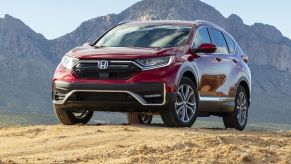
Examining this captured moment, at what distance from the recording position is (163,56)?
8750 millimetres

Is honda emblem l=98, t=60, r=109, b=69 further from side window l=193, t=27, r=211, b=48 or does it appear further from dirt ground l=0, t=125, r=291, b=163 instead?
side window l=193, t=27, r=211, b=48

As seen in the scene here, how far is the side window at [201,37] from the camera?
32.4 feet

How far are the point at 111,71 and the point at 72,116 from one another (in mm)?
1470

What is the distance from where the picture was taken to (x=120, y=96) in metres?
8.59

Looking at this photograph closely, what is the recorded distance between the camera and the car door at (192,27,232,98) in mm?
9703

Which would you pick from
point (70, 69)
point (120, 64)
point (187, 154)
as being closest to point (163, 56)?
point (120, 64)

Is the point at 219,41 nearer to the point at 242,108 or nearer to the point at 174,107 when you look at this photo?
the point at 242,108

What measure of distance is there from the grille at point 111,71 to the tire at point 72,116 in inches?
36.4

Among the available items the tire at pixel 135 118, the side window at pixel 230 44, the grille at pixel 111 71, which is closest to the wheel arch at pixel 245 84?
the side window at pixel 230 44

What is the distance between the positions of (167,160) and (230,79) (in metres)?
5.66

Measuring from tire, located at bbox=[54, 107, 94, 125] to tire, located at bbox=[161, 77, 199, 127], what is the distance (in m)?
1.63

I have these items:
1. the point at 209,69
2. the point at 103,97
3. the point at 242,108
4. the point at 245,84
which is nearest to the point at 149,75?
the point at 103,97

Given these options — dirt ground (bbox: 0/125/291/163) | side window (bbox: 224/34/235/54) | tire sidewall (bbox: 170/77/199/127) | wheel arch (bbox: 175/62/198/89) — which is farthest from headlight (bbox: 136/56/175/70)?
side window (bbox: 224/34/235/54)

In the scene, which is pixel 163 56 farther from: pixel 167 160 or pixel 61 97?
pixel 167 160
